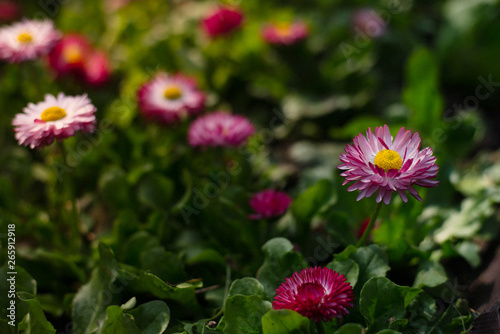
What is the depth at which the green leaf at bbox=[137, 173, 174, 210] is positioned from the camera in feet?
5.82

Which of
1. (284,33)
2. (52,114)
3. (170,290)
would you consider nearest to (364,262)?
(170,290)

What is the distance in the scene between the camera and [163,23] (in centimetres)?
312

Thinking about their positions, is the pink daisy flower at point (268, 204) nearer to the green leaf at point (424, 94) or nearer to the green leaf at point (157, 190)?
the green leaf at point (157, 190)

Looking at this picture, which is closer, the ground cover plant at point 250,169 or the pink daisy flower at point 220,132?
the ground cover plant at point 250,169

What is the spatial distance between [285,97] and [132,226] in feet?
3.90

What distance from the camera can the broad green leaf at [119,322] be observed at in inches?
49.9

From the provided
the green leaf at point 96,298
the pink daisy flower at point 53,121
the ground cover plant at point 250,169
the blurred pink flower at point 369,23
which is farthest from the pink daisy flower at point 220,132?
the blurred pink flower at point 369,23

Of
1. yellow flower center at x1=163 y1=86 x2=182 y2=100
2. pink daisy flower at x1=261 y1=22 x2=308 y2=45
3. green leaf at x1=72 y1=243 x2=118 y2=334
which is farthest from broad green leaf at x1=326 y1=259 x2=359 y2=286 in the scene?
pink daisy flower at x1=261 y1=22 x2=308 y2=45

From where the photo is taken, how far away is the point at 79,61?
2.35 metres

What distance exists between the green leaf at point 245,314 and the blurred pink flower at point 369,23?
5.95 feet

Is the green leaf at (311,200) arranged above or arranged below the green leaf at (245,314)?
above

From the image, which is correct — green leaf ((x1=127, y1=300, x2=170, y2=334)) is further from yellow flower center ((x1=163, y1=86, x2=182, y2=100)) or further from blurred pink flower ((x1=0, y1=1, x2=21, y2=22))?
blurred pink flower ((x1=0, y1=1, x2=21, y2=22))

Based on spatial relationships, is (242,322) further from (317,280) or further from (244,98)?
(244,98)

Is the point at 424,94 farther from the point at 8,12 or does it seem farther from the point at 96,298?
the point at 8,12
